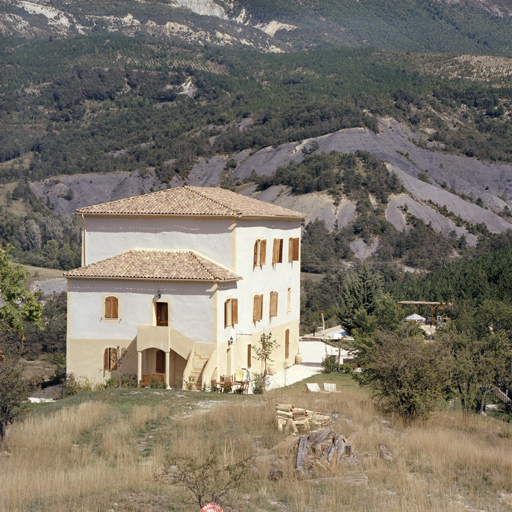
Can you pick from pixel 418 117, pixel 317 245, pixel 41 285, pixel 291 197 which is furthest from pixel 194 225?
pixel 418 117

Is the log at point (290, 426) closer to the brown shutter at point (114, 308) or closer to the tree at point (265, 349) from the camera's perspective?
the brown shutter at point (114, 308)

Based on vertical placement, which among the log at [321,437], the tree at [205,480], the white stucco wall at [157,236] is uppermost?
the white stucco wall at [157,236]

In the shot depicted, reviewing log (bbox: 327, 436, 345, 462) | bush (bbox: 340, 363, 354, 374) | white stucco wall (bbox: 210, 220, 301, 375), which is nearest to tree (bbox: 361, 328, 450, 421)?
log (bbox: 327, 436, 345, 462)

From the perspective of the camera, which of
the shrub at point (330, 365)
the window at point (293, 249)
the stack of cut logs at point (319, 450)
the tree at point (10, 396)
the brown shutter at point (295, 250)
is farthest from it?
the brown shutter at point (295, 250)

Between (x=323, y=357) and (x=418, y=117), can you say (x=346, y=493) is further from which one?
(x=418, y=117)

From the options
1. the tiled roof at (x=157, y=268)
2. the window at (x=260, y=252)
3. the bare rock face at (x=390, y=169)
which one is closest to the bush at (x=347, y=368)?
the window at (x=260, y=252)

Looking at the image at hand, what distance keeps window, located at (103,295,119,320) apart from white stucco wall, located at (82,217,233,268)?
294 cm

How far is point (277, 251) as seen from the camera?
4009cm

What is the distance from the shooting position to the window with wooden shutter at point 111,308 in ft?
112

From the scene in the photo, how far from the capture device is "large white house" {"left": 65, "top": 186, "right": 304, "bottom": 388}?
109ft

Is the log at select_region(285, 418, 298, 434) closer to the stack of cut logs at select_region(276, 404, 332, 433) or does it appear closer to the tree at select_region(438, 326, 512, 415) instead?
the stack of cut logs at select_region(276, 404, 332, 433)

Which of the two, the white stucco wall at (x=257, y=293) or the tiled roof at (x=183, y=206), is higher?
the tiled roof at (x=183, y=206)

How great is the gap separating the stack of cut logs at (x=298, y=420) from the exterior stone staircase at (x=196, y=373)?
34.2 feet

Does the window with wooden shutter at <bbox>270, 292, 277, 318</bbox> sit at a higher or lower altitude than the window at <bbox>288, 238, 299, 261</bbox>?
lower
